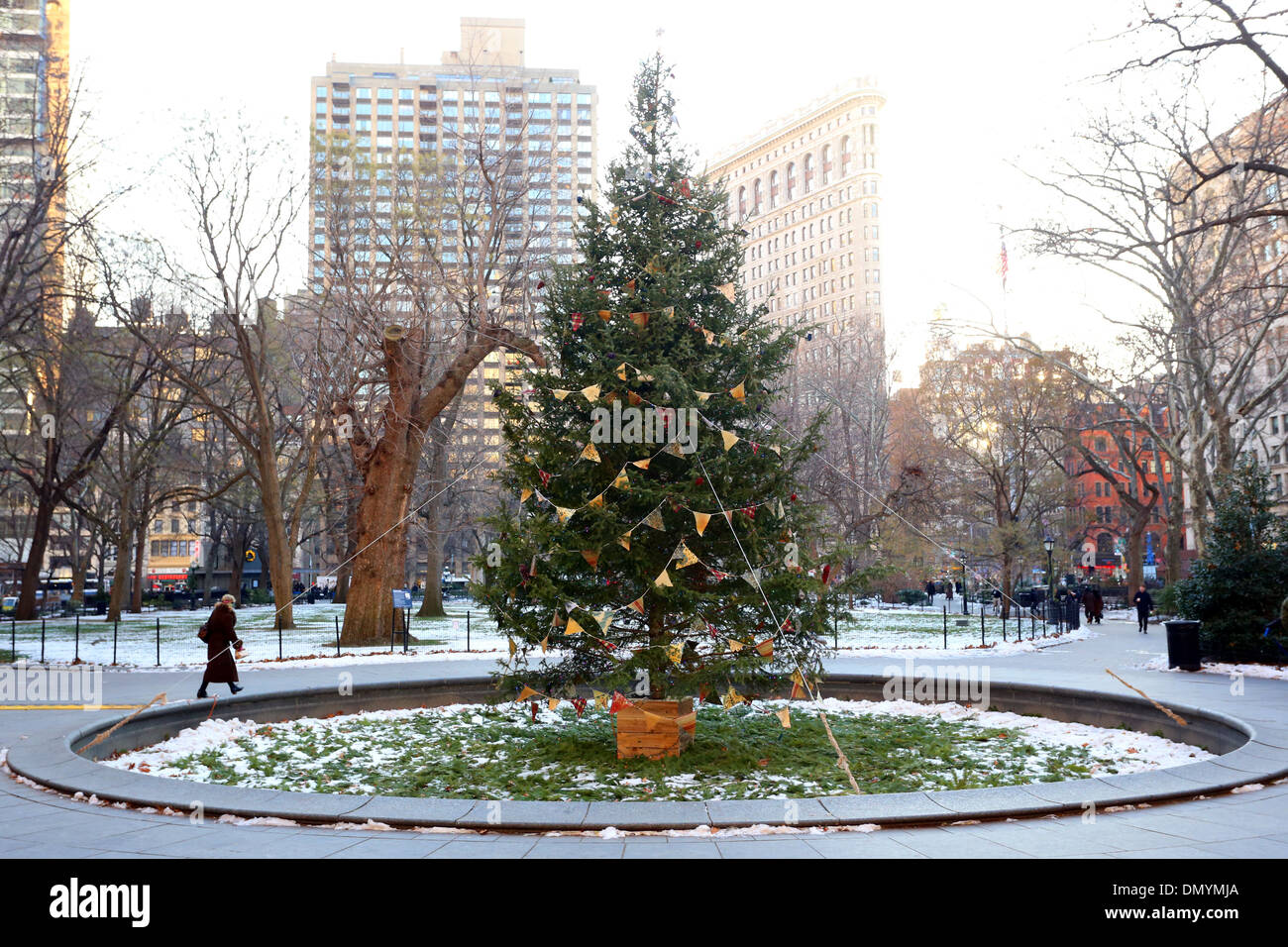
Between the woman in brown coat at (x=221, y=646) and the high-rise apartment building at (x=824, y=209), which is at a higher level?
the high-rise apartment building at (x=824, y=209)

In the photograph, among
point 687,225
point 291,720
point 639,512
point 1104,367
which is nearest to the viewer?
Answer: point 639,512

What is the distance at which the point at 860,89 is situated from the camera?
384 feet

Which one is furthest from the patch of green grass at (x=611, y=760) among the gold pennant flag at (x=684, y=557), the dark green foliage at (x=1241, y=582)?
the dark green foliage at (x=1241, y=582)

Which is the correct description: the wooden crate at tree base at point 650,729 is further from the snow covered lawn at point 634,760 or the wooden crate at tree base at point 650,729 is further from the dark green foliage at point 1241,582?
the dark green foliage at point 1241,582

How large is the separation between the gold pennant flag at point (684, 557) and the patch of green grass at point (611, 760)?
2.10 meters

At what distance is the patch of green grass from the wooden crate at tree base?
19cm

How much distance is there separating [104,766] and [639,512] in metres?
A: 5.73

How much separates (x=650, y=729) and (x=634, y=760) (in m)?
0.38

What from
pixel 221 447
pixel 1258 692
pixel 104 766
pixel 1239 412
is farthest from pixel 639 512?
pixel 221 447

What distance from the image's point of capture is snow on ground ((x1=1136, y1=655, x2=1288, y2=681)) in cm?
1669

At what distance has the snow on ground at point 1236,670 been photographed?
16.7 metres

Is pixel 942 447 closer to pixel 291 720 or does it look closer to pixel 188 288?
pixel 188 288

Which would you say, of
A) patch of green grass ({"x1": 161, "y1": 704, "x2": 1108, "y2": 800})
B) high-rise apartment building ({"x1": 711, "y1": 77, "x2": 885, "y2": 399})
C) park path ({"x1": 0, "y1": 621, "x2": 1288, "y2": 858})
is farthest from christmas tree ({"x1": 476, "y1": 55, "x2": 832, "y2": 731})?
high-rise apartment building ({"x1": 711, "y1": 77, "x2": 885, "y2": 399})

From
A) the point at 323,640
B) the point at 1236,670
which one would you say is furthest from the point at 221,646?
the point at 1236,670
